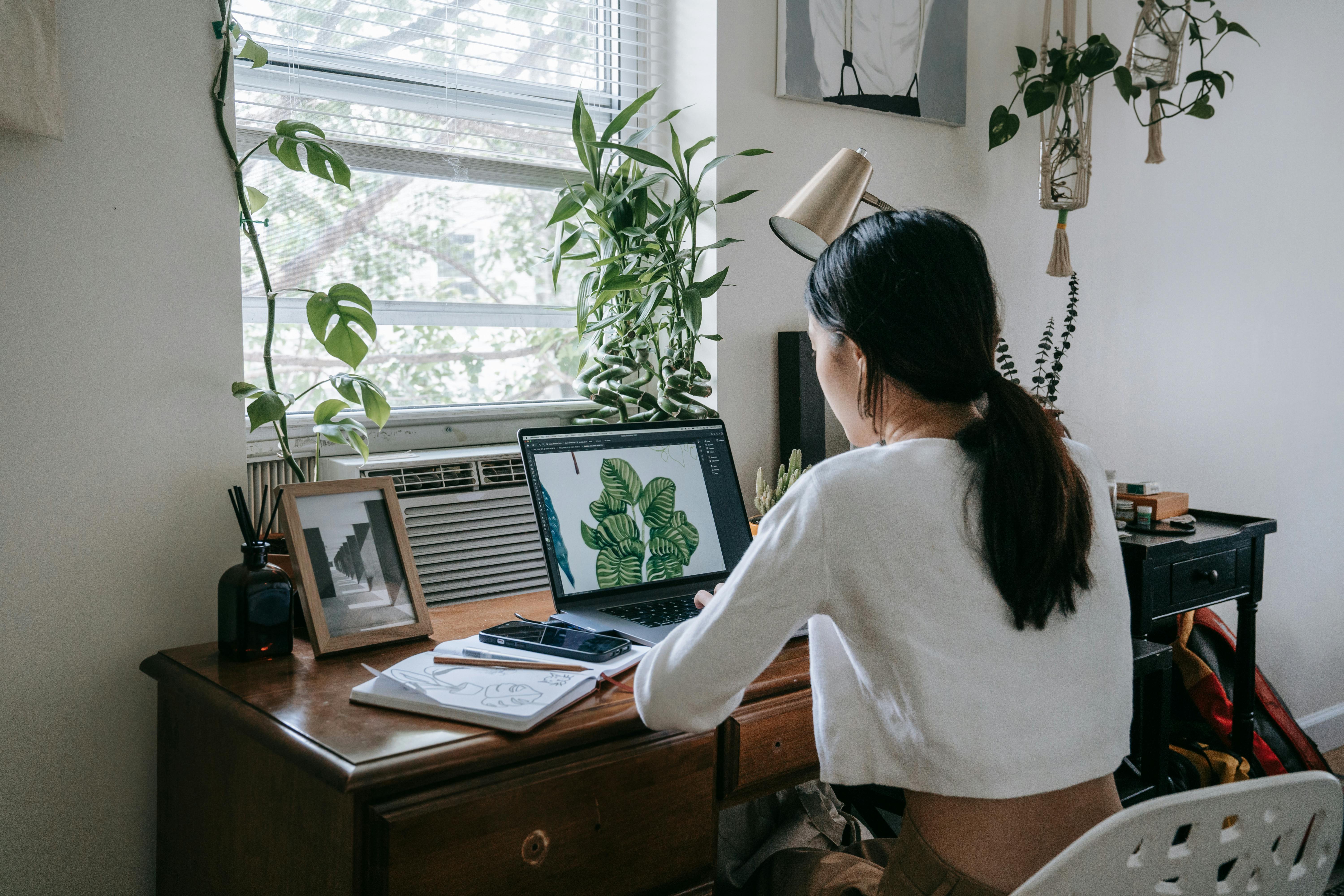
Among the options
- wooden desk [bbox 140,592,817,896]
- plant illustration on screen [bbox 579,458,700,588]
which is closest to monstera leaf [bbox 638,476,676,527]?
plant illustration on screen [bbox 579,458,700,588]

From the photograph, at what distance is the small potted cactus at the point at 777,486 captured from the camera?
1.85 m

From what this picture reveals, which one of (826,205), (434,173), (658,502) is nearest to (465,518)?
(658,502)

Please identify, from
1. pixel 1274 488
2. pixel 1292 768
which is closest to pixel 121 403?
pixel 1292 768

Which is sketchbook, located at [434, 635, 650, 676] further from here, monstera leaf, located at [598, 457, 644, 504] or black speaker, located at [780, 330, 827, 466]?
black speaker, located at [780, 330, 827, 466]

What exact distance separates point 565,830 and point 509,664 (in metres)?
0.22

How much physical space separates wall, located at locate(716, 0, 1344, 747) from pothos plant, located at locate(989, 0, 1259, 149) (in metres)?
0.10

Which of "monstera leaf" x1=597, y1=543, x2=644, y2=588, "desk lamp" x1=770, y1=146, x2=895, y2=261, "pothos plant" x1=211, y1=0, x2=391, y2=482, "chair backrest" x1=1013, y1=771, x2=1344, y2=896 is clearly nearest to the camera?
"chair backrest" x1=1013, y1=771, x2=1344, y2=896

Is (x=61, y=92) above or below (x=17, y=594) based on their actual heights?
above

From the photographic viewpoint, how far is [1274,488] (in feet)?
9.95

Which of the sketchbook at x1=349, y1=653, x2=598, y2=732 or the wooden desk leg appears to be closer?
the sketchbook at x1=349, y1=653, x2=598, y2=732

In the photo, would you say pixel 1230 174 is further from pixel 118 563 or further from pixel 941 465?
pixel 118 563

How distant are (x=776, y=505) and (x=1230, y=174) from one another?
103 inches

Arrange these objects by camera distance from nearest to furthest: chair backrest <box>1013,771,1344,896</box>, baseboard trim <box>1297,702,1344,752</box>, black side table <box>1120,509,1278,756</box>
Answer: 1. chair backrest <box>1013,771,1344,896</box>
2. black side table <box>1120,509,1278,756</box>
3. baseboard trim <box>1297,702,1344,752</box>

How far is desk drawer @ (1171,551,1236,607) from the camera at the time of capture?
204 centimetres
